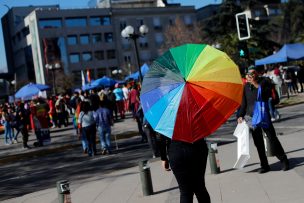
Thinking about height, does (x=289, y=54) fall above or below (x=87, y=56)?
below

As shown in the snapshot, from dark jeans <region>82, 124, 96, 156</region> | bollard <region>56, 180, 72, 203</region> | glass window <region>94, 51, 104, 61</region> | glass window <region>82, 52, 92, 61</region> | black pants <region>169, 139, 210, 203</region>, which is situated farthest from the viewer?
glass window <region>94, 51, 104, 61</region>

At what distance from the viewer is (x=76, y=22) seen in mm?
88812

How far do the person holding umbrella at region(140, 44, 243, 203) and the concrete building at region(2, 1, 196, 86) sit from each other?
77.5m

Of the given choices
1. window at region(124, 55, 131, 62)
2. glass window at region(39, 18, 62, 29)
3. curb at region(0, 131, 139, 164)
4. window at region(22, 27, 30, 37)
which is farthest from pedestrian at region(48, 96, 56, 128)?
window at region(22, 27, 30, 37)

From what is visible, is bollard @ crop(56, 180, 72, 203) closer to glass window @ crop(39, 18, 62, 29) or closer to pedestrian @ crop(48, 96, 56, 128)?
pedestrian @ crop(48, 96, 56, 128)


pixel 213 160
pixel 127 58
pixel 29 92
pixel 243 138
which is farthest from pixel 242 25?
pixel 127 58

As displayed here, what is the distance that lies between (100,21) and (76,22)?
14.8ft

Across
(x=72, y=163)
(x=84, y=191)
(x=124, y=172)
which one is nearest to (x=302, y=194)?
(x=84, y=191)

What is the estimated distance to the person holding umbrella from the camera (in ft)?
14.6

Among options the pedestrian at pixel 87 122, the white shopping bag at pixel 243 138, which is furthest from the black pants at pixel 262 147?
the pedestrian at pixel 87 122

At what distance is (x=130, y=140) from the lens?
55.3 feet

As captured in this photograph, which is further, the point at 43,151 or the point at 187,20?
the point at 187,20

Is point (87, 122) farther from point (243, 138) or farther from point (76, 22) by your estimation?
point (76, 22)

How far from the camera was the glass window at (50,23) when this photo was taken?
85812mm
